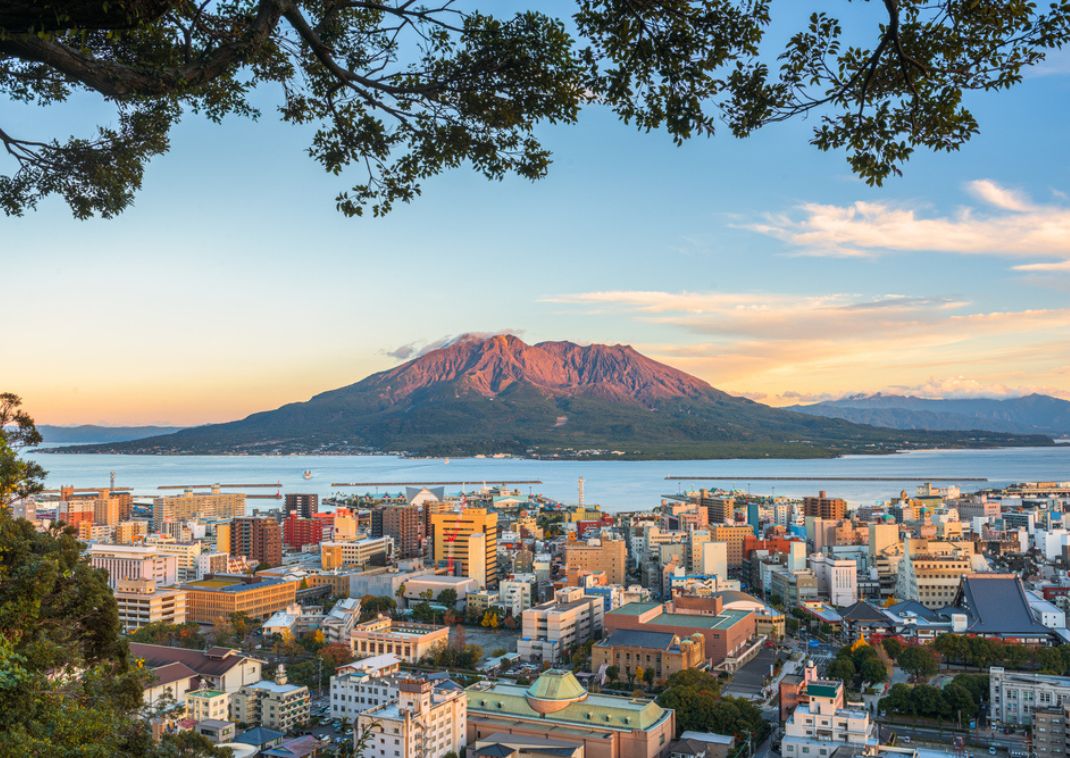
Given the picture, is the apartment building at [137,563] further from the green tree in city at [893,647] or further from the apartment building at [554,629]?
the green tree in city at [893,647]

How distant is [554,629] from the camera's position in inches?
462

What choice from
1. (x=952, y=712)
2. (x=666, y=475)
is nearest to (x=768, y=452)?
(x=666, y=475)

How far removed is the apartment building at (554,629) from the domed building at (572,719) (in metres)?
2.75

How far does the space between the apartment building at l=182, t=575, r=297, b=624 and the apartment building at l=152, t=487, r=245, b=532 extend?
11489 millimetres

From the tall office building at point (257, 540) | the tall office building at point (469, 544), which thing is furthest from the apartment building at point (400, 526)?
the tall office building at point (257, 540)

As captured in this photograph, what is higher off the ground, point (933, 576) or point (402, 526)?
point (402, 526)

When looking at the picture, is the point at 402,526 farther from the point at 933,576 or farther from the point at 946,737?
the point at 946,737

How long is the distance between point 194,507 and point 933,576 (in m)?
20.8

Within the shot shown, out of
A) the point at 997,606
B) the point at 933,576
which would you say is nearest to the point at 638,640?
the point at 997,606

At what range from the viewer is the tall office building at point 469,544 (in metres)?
16.5

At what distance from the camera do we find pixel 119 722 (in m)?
1.83

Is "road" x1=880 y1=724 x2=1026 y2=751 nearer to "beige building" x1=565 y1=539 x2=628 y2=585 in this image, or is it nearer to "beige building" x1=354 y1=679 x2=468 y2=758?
"beige building" x1=354 y1=679 x2=468 y2=758

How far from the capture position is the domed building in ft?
26.2

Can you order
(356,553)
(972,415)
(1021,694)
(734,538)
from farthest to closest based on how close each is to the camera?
1. (972,415)
2. (734,538)
3. (356,553)
4. (1021,694)
